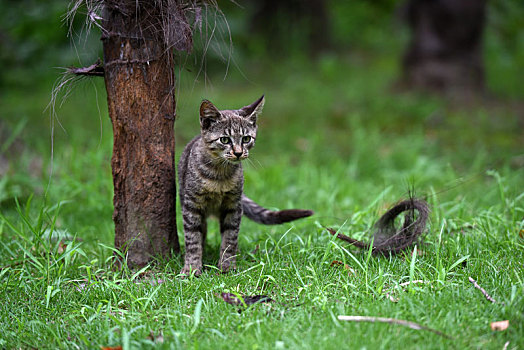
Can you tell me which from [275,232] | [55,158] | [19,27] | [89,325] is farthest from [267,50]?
[89,325]

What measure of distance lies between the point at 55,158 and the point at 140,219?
10.5 ft

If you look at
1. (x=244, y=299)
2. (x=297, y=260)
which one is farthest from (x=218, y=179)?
(x=244, y=299)

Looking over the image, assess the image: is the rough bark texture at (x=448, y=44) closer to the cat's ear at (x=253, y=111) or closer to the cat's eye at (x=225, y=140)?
the cat's ear at (x=253, y=111)

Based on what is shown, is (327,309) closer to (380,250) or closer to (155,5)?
(380,250)

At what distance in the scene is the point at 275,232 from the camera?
4.32m

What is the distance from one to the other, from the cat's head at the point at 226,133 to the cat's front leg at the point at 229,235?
45cm

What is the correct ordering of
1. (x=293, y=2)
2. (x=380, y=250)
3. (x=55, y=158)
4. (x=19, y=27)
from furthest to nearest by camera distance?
1. (x=293, y=2)
2. (x=19, y=27)
3. (x=55, y=158)
4. (x=380, y=250)

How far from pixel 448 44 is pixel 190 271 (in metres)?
7.12

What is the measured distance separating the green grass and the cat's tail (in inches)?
7.0

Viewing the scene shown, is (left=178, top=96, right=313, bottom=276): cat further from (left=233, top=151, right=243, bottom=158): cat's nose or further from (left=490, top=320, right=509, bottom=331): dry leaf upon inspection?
(left=490, top=320, right=509, bottom=331): dry leaf

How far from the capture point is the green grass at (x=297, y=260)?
8.18ft

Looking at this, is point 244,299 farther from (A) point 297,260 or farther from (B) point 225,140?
(B) point 225,140

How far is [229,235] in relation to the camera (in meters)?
3.54

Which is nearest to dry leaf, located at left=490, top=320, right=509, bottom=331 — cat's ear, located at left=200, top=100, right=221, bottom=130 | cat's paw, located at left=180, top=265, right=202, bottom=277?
cat's paw, located at left=180, top=265, right=202, bottom=277
